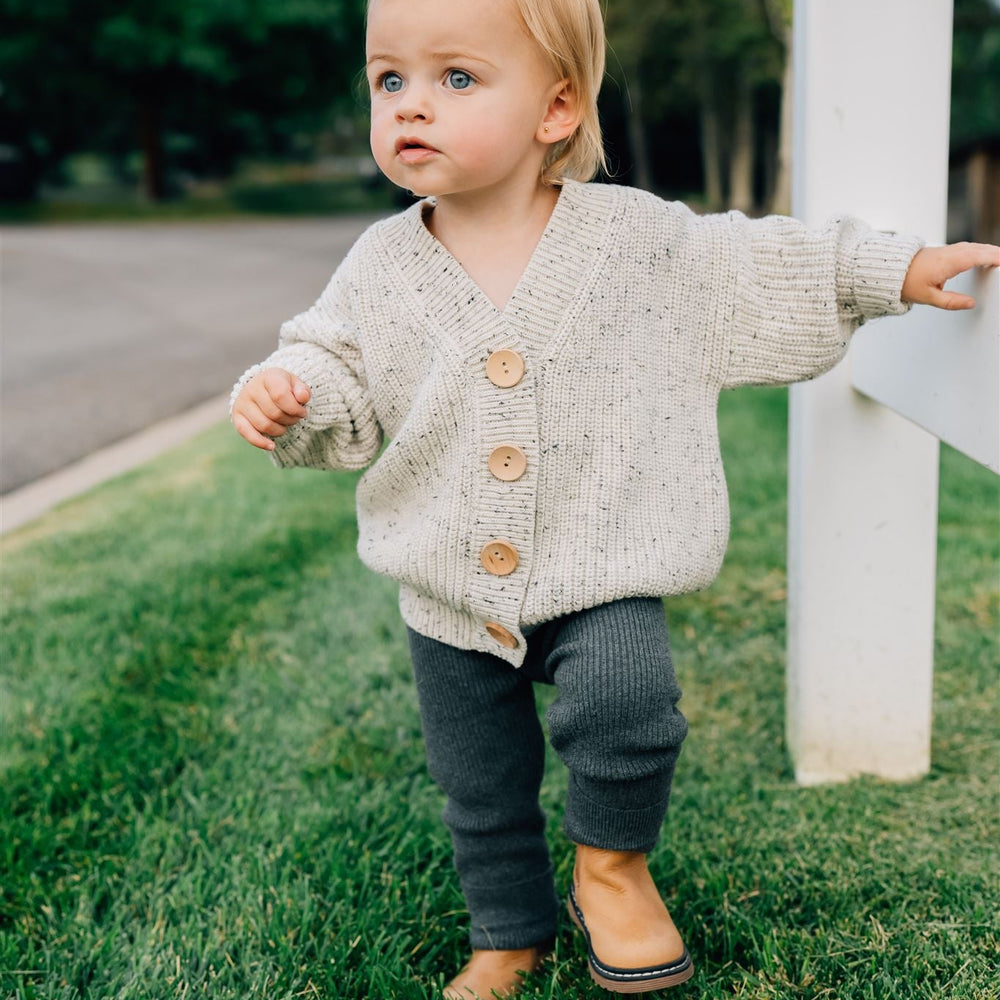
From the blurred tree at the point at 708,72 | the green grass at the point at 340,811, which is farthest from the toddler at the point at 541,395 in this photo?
the blurred tree at the point at 708,72

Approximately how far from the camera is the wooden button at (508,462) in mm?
1500

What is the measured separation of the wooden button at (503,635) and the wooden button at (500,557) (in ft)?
0.25

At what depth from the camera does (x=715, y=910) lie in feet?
5.59

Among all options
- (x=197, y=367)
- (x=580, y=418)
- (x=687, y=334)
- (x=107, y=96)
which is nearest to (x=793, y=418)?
(x=687, y=334)

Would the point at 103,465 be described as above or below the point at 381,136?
below

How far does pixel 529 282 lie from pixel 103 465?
351 cm

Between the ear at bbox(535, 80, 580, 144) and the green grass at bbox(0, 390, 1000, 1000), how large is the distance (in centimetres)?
110

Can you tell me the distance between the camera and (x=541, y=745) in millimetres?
1707

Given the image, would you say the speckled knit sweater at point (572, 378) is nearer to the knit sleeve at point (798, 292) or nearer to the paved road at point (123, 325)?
the knit sleeve at point (798, 292)

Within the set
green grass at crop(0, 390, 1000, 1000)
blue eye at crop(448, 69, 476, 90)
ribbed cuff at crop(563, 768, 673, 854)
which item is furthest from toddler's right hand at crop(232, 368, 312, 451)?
green grass at crop(0, 390, 1000, 1000)

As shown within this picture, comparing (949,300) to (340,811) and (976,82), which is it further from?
(976,82)

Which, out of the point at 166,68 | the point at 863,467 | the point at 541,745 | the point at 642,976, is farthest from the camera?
the point at 166,68

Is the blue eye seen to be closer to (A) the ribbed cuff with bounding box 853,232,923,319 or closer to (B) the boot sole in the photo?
(A) the ribbed cuff with bounding box 853,232,923,319

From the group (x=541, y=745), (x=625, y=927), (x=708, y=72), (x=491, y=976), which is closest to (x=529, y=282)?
(x=541, y=745)
